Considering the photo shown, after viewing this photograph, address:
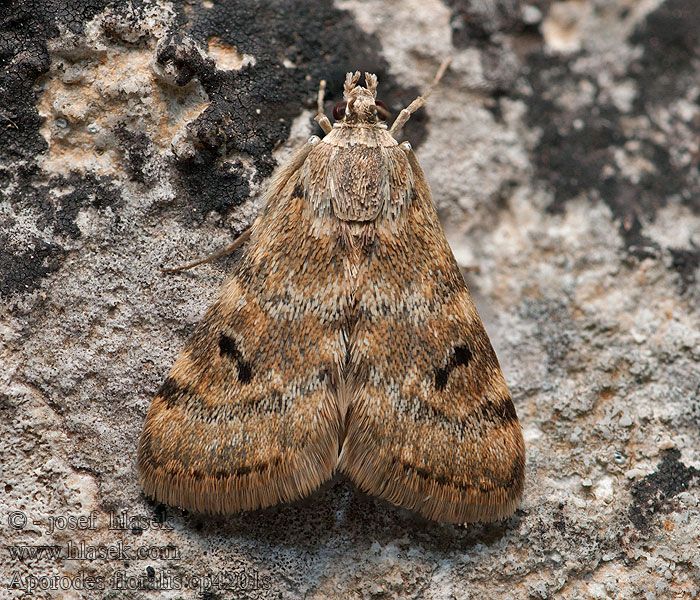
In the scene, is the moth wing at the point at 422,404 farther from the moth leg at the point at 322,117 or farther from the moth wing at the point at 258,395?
the moth leg at the point at 322,117

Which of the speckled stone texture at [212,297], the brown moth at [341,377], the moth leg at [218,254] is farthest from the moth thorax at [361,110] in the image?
the moth leg at [218,254]

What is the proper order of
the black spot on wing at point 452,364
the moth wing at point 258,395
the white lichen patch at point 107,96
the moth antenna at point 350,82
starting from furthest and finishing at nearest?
the moth antenna at point 350,82 < the white lichen patch at point 107,96 < the black spot on wing at point 452,364 < the moth wing at point 258,395

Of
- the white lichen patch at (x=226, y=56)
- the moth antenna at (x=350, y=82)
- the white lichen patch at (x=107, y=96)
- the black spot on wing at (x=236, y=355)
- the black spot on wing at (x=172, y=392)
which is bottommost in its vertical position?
the black spot on wing at (x=172, y=392)

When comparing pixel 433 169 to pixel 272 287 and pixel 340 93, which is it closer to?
pixel 340 93

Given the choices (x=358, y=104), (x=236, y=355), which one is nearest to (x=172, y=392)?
(x=236, y=355)

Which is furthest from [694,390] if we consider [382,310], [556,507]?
[382,310]

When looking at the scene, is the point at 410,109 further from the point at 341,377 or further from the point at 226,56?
the point at 341,377

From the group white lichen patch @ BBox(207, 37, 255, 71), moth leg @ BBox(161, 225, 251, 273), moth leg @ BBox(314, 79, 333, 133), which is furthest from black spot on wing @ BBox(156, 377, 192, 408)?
white lichen patch @ BBox(207, 37, 255, 71)

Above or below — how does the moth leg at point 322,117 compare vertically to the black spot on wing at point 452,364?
above
